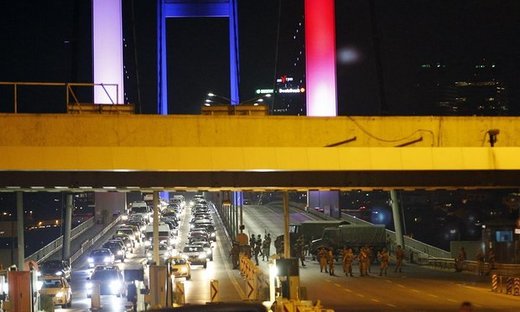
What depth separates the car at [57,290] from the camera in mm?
31234

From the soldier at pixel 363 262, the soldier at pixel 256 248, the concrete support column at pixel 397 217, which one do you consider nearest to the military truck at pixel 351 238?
the concrete support column at pixel 397 217

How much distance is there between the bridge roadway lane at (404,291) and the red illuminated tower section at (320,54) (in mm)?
9619

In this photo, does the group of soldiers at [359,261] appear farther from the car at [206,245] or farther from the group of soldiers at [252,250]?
the car at [206,245]

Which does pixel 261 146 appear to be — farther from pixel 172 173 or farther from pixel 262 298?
pixel 262 298

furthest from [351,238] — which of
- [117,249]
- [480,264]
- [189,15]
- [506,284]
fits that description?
[189,15]

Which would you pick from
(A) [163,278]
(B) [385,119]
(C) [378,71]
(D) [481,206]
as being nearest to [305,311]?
(A) [163,278]

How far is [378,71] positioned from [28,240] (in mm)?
81205

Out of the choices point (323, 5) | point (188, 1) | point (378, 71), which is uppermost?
point (188, 1)

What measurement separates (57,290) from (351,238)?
28.9 meters

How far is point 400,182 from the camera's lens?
27484 millimetres

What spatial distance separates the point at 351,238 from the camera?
57562 mm

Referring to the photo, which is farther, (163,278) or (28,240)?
(28,240)

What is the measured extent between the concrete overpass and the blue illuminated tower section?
278 feet

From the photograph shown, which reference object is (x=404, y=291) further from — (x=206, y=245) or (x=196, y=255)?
(x=206, y=245)
